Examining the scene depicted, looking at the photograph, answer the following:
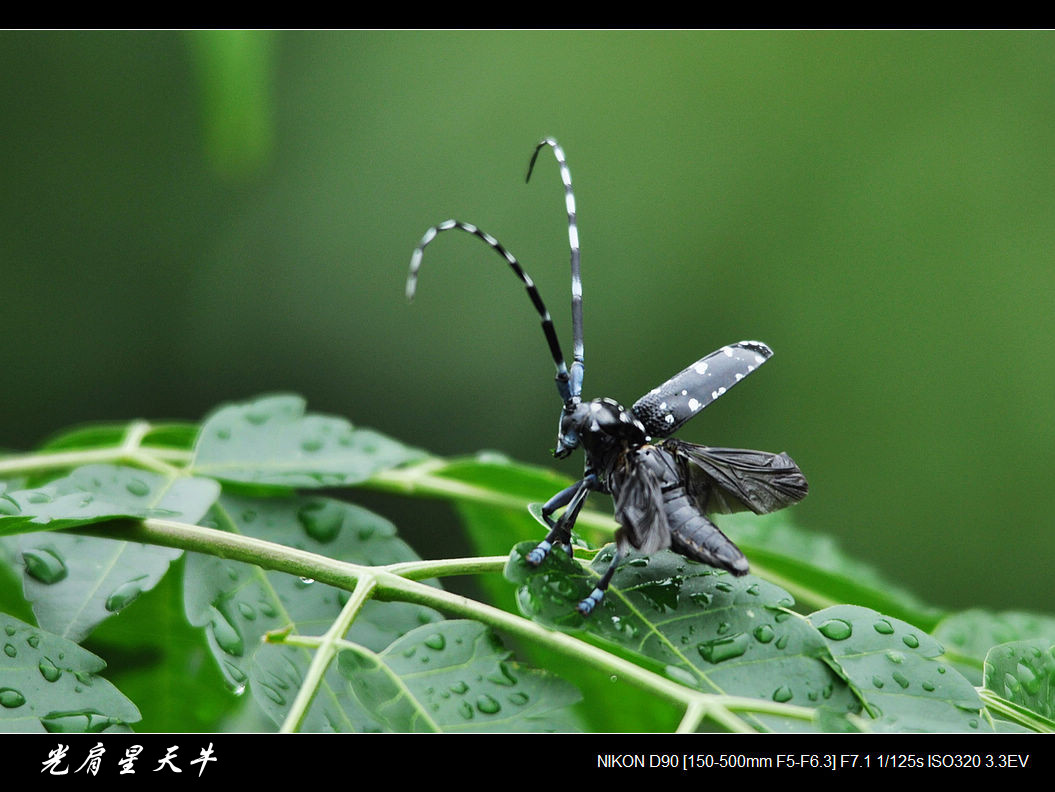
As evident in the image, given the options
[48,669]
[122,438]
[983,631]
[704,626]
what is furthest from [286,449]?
[983,631]

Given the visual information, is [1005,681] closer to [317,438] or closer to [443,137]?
[317,438]

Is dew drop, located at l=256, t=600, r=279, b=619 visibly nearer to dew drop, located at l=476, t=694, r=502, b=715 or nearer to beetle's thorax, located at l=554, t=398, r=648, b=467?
dew drop, located at l=476, t=694, r=502, b=715

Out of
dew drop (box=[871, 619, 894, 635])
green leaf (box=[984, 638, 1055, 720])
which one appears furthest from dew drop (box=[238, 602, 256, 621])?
green leaf (box=[984, 638, 1055, 720])

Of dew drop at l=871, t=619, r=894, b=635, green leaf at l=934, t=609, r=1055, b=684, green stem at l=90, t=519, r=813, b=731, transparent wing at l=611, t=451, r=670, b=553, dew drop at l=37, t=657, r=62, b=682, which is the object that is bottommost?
green leaf at l=934, t=609, r=1055, b=684

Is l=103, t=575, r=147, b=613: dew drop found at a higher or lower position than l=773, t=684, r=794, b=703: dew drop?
lower

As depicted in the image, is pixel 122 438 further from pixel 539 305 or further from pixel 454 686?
pixel 454 686

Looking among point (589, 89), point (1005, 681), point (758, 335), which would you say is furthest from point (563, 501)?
point (589, 89)

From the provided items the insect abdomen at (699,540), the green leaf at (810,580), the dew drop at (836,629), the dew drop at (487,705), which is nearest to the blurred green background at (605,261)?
the green leaf at (810,580)
